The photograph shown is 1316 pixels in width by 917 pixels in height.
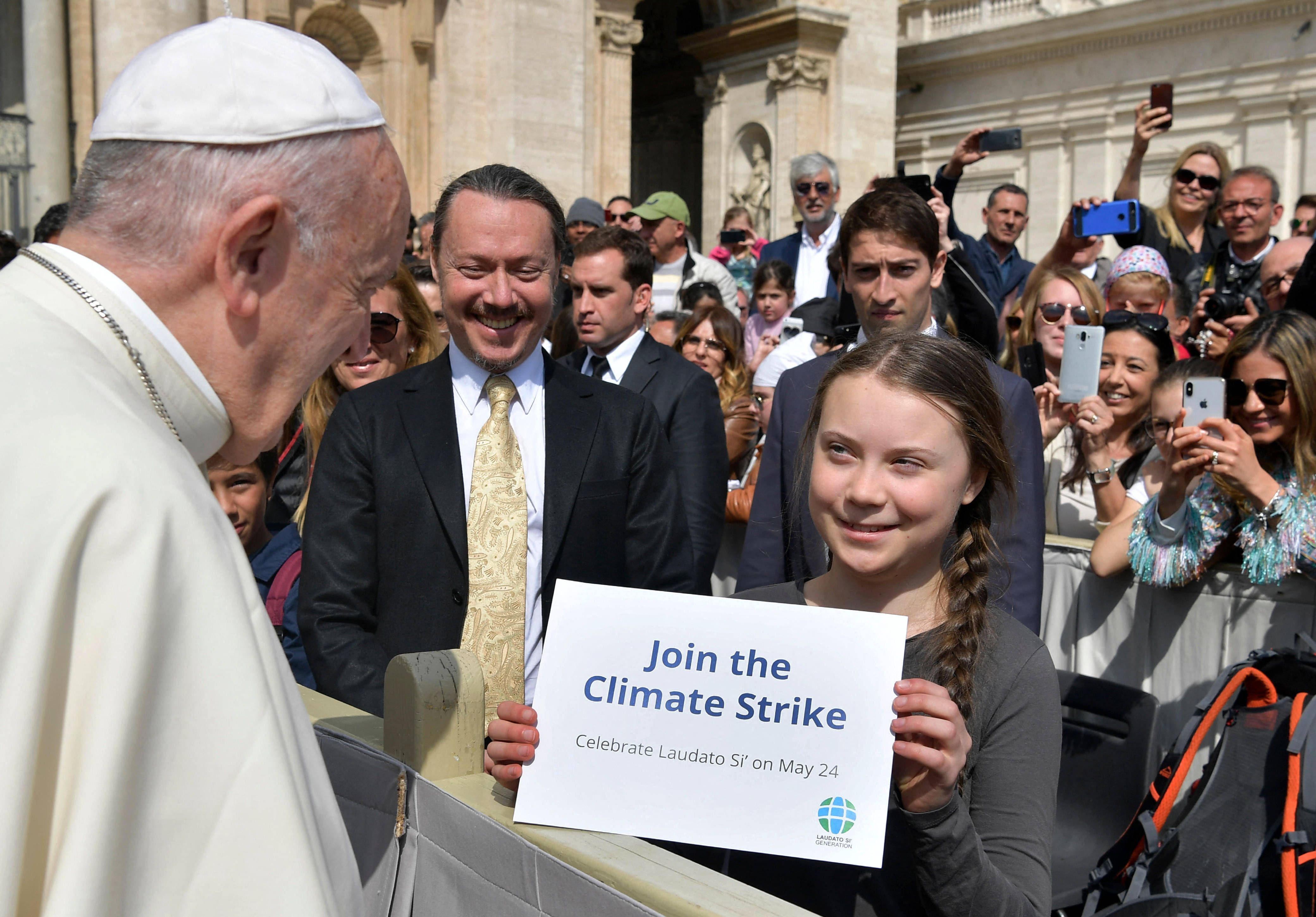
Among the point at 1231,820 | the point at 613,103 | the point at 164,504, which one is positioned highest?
the point at 613,103

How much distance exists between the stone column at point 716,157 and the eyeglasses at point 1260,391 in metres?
15.6

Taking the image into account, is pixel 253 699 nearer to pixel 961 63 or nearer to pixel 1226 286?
pixel 1226 286

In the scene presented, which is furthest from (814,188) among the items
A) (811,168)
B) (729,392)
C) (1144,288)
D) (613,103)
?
(613,103)

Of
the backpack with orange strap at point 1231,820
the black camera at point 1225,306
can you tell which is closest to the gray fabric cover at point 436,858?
the backpack with orange strap at point 1231,820

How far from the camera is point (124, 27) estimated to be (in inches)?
402

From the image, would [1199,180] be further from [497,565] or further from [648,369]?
[497,565]

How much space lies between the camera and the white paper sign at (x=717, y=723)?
1.55m

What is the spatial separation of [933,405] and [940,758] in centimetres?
71

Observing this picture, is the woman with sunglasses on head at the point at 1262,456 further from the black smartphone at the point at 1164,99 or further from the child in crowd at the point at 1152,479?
the black smartphone at the point at 1164,99

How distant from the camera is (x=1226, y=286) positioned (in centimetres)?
699

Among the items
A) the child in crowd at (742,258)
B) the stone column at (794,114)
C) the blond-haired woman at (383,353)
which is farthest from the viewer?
the stone column at (794,114)

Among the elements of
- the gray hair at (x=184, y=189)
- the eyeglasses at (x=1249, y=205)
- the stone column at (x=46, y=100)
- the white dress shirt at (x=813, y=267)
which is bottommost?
the gray hair at (x=184, y=189)

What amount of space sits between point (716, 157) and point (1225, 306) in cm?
1408

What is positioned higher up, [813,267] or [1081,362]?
[813,267]
